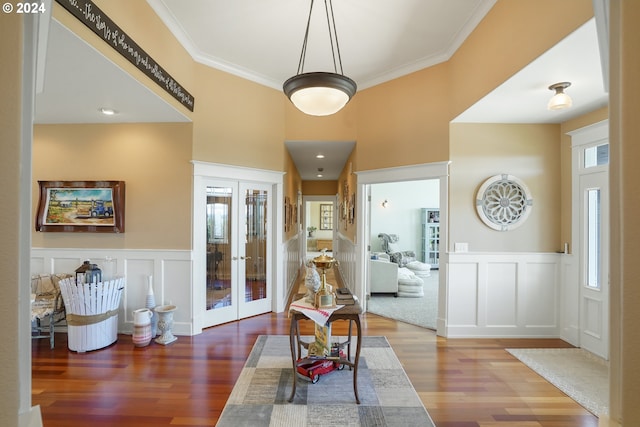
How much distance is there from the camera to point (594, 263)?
3.45 metres

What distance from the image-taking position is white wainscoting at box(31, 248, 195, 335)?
3.80 m

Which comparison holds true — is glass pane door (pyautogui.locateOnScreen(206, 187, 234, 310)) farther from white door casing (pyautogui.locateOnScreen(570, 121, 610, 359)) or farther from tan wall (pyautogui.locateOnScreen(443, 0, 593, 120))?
white door casing (pyautogui.locateOnScreen(570, 121, 610, 359))

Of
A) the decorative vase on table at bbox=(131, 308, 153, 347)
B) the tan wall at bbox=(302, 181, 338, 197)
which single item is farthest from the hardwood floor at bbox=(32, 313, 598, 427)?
the tan wall at bbox=(302, 181, 338, 197)

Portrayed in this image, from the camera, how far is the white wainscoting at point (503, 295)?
12.4ft

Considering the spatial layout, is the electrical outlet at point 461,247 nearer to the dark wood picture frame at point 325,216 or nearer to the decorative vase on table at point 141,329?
the decorative vase on table at point 141,329

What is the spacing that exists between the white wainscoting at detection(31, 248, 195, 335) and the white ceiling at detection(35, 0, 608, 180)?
1683 mm

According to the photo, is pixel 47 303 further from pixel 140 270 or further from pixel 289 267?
pixel 289 267

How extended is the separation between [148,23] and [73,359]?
3.51 metres

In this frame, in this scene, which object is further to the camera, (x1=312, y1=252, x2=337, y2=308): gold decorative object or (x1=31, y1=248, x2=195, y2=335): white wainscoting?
(x1=31, y1=248, x2=195, y2=335): white wainscoting

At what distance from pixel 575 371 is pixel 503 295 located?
1.00 m

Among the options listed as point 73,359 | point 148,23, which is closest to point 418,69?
point 148,23

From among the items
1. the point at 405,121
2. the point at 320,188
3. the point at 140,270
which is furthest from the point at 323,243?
the point at 140,270

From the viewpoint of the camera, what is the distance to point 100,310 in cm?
338

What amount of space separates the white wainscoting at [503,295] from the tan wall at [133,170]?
351 cm
